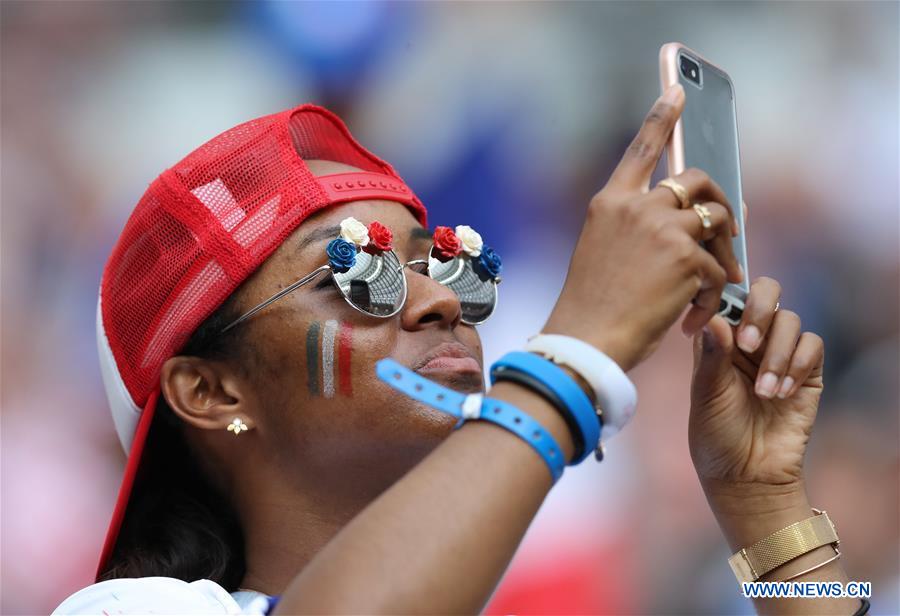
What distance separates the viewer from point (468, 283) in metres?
2.44

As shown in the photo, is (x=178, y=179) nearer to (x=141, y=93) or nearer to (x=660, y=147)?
(x=660, y=147)

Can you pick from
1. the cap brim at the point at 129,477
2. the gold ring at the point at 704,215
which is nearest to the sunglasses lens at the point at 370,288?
the cap brim at the point at 129,477

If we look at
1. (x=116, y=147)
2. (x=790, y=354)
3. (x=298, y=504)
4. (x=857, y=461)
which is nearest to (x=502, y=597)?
(x=857, y=461)

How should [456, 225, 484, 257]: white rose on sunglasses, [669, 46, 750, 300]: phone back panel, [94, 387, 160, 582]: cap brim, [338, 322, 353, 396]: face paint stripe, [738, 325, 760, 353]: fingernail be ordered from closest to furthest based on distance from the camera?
[669, 46, 750, 300]: phone back panel, [738, 325, 760, 353]: fingernail, [338, 322, 353, 396]: face paint stripe, [94, 387, 160, 582]: cap brim, [456, 225, 484, 257]: white rose on sunglasses

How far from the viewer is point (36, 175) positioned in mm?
4207

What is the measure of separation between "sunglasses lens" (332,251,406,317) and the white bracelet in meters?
0.73

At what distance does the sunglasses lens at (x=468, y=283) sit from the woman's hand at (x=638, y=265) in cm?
82

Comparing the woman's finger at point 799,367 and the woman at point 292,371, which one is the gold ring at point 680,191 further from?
the woman's finger at point 799,367

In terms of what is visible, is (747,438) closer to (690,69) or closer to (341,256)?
(690,69)

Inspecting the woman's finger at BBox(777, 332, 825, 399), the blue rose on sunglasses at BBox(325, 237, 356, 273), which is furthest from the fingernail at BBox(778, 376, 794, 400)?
the blue rose on sunglasses at BBox(325, 237, 356, 273)

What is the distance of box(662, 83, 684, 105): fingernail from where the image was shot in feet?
5.55

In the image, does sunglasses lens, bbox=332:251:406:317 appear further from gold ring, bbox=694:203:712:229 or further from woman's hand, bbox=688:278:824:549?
gold ring, bbox=694:203:712:229

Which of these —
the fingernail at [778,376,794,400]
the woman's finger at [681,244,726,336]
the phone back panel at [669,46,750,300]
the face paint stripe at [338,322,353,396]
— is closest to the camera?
the woman's finger at [681,244,726,336]

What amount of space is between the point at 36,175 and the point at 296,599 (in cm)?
334
